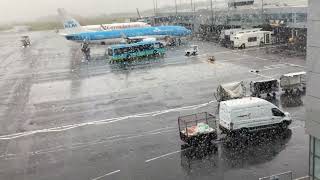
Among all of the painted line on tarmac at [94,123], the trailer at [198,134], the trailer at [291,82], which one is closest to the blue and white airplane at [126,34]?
the trailer at [291,82]

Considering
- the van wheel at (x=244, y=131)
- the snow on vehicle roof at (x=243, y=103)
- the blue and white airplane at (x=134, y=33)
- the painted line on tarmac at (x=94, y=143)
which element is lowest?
the painted line on tarmac at (x=94, y=143)

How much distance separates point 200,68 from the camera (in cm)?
5178

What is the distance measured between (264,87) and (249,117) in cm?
971

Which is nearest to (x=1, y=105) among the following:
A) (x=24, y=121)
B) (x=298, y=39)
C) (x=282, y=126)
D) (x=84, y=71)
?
(x=24, y=121)

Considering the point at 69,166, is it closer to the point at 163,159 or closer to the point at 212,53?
the point at 163,159

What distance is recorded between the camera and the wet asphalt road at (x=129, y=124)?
22.2 m

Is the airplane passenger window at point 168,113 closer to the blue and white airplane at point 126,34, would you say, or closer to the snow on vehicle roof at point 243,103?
the snow on vehicle roof at point 243,103

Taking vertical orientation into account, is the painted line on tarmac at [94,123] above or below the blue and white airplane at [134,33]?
below

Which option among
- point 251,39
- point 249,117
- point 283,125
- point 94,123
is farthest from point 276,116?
point 251,39

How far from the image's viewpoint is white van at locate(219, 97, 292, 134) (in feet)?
82.8

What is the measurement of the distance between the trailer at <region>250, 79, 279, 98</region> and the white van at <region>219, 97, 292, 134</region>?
8.22m

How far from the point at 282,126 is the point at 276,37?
4690 cm

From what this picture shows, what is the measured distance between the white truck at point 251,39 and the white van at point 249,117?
136ft

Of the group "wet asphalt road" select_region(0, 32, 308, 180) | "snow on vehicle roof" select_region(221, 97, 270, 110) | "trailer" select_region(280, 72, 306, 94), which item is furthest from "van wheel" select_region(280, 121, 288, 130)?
"trailer" select_region(280, 72, 306, 94)
